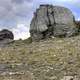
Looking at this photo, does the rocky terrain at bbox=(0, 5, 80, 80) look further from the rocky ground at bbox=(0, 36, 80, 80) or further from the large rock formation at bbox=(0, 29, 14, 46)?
the large rock formation at bbox=(0, 29, 14, 46)

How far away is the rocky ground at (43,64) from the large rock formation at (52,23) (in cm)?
623

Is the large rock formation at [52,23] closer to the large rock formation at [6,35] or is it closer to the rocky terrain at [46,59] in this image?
the rocky terrain at [46,59]

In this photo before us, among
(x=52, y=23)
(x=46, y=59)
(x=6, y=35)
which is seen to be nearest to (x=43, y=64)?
(x=46, y=59)

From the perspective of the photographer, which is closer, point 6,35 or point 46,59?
point 46,59

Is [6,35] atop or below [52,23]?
below

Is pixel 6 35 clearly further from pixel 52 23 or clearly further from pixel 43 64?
pixel 43 64

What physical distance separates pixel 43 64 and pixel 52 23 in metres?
10.6

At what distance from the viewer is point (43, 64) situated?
43.0ft

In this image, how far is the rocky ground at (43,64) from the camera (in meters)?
11.4

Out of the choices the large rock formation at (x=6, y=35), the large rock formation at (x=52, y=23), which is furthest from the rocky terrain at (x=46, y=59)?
the large rock formation at (x=6, y=35)

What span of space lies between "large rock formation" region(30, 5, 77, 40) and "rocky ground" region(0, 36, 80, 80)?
20.4 feet

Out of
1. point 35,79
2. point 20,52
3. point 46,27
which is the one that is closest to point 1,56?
point 20,52

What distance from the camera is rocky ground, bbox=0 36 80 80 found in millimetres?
11414

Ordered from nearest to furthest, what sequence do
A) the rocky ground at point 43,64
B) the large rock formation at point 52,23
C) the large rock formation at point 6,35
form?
1. the rocky ground at point 43,64
2. the large rock formation at point 52,23
3. the large rock formation at point 6,35
